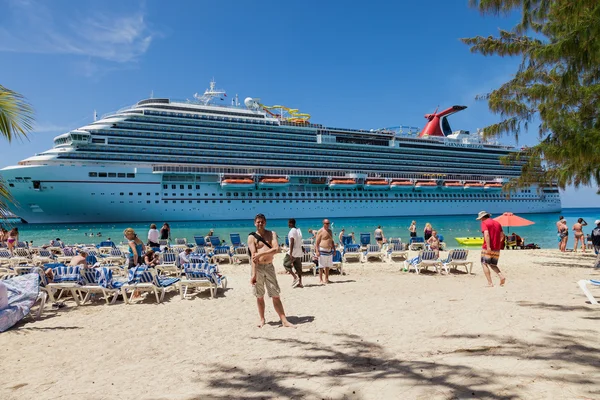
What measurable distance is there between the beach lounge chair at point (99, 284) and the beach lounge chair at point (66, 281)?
0.10 metres

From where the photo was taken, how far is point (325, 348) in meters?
4.28

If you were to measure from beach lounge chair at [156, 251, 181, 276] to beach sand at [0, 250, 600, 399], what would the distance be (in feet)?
8.05

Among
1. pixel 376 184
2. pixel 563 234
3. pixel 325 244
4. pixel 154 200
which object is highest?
pixel 376 184

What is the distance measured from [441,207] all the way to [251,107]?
2935cm

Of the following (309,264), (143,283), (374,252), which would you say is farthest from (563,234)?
(143,283)

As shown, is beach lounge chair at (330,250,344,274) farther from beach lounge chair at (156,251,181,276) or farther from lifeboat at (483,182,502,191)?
lifeboat at (483,182,502,191)

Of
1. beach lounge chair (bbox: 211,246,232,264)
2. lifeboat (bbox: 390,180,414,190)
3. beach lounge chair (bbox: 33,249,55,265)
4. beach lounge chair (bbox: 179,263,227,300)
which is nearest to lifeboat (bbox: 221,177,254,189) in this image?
lifeboat (bbox: 390,180,414,190)

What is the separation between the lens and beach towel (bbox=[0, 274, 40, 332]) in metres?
5.61

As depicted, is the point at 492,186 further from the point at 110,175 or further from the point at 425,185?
the point at 110,175

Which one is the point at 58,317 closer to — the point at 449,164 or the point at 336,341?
the point at 336,341

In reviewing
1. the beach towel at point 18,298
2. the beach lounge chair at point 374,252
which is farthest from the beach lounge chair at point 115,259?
the beach lounge chair at point 374,252

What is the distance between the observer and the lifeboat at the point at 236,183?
133 feet

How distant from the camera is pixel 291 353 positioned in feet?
13.5

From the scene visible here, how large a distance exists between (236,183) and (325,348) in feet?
123
